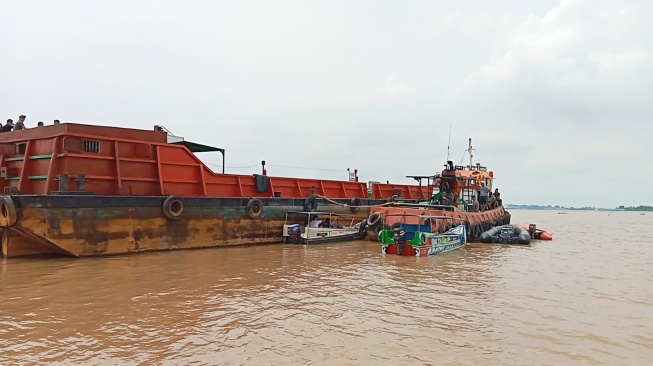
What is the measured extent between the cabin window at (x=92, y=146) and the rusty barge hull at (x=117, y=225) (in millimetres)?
1485

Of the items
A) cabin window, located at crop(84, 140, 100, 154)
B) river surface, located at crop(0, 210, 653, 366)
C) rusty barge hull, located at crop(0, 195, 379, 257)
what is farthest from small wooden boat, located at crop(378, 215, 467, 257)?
cabin window, located at crop(84, 140, 100, 154)

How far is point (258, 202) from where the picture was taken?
15797 millimetres

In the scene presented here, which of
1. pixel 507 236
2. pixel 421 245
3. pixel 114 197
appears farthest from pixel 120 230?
pixel 507 236

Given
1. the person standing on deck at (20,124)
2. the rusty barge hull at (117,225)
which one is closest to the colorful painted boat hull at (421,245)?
the rusty barge hull at (117,225)

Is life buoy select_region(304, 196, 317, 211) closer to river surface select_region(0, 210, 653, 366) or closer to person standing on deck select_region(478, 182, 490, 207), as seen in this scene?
river surface select_region(0, 210, 653, 366)

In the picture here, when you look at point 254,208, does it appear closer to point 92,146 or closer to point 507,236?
point 92,146

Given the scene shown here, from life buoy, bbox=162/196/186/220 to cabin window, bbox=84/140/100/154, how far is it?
2304 millimetres

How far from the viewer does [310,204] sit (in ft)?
59.2

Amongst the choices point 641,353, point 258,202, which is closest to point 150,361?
point 641,353

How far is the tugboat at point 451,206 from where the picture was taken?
16.2 metres

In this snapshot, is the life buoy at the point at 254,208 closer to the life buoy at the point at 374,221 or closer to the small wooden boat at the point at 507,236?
the life buoy at the point at 374,221

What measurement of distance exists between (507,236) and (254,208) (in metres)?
10.6

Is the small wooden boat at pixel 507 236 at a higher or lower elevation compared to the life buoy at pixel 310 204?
lower

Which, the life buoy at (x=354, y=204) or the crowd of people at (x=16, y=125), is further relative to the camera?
the life buoy at (x=354, y=204)
